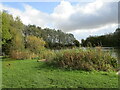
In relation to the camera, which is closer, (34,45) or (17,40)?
(34,45)

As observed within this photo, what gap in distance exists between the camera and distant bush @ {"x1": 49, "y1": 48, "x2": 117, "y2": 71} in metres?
5.06

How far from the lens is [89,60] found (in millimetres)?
5266

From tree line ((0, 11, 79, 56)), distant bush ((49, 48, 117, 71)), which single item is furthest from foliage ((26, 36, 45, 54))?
distant bush ((49, 48, 117, 71))

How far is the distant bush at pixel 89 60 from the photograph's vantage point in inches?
199

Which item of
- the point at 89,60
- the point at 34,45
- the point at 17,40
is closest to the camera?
the point at 89,60

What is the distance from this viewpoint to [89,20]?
639 centimetres

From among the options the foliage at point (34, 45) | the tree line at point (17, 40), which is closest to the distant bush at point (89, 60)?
the tree line at point (17, 40)

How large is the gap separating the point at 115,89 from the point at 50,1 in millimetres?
2962

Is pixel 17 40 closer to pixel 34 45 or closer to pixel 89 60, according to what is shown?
pixel 34 45

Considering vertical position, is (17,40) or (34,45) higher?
(17,40)

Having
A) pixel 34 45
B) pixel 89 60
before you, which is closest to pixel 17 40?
pixel 34 45

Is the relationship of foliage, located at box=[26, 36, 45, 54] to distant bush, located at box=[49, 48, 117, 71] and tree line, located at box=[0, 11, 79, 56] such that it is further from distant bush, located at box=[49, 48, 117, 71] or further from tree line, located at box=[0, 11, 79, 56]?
distant bush, located at box=[49, 48, 117, 71]

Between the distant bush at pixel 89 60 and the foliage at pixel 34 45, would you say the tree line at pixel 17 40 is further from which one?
the distant bush at pixel 89 60

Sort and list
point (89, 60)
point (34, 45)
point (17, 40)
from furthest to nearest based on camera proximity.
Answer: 1. point (17, 40)
2. point (34, 45)
3. point (89, 60)
